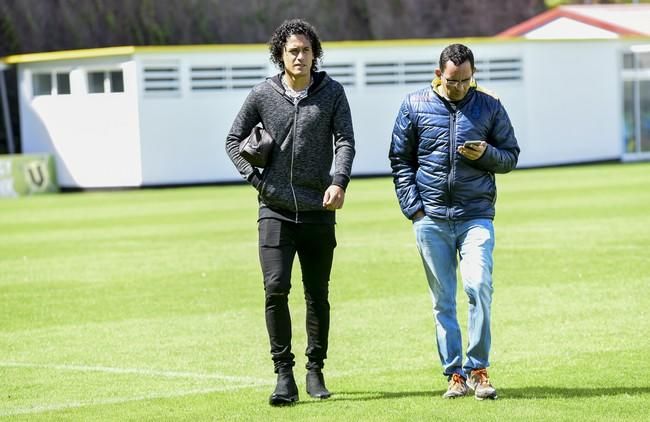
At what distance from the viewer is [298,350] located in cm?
1108

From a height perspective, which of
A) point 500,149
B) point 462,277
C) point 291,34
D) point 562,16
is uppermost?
point 562,16

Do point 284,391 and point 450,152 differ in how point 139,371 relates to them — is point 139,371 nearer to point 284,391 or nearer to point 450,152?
point 284,391

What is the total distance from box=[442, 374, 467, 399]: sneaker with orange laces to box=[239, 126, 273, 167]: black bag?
173 cm

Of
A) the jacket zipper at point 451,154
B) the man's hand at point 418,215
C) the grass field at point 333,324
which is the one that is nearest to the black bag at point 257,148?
the man's hand at point 418,215

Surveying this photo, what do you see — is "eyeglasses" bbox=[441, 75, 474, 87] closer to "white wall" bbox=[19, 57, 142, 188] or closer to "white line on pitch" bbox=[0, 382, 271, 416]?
"white line on pitch" bbox=[0, 382, 271, 416]

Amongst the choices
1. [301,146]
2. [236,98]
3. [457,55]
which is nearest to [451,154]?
[457,55]

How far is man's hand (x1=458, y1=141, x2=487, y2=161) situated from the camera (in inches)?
330

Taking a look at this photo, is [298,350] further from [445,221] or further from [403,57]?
[403,57]

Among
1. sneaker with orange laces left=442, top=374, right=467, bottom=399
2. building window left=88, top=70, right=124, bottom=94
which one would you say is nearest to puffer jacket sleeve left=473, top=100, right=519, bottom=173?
sneaker with orange laces left=442, top=374, right=467, bottom=399

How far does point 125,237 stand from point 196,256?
398 centimetres

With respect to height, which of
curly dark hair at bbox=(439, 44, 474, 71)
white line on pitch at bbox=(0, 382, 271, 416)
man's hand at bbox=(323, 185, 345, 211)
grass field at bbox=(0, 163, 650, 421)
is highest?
curly dark hair at bbox=(439, 44, 474, 71)

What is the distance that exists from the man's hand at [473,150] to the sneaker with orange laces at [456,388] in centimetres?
133

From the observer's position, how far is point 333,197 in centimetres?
843

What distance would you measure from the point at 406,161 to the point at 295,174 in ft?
2.25
